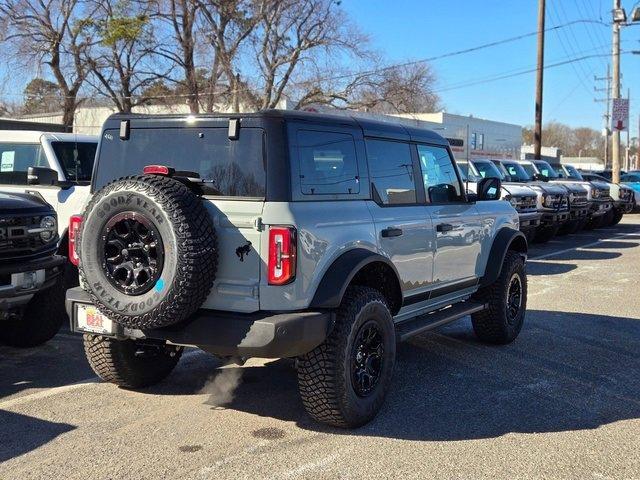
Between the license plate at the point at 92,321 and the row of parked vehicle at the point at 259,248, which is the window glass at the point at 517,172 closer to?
the row of parked vehicle at the point at 259,248

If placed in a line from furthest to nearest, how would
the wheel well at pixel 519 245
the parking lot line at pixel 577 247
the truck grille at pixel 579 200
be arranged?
the truck grille at pixel 579 200
the parking lot line at pixel 577 247
the wheel well at pixel 519 245

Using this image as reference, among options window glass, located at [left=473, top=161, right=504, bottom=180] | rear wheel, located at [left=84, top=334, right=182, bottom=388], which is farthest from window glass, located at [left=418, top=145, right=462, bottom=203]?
window glass, located at [left=473, top=161, right=504, bottom=180]

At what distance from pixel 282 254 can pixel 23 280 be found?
8.42 feet

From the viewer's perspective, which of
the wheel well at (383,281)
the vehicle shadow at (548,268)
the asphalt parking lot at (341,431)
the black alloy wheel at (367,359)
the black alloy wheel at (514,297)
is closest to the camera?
the asphalt parking lot at (341,431)

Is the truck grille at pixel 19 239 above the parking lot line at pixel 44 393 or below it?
above

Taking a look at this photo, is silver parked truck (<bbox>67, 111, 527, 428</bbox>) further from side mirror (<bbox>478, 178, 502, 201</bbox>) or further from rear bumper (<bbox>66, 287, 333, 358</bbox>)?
side mirror (<bbox>478, 178, 502, 201</bbox>)

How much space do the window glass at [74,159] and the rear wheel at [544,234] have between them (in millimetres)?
11001

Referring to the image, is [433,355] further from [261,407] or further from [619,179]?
[619,179]

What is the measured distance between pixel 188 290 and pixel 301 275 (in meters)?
0.65

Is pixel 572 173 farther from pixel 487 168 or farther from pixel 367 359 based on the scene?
pixel 367 359

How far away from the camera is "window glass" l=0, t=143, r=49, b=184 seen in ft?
26.3

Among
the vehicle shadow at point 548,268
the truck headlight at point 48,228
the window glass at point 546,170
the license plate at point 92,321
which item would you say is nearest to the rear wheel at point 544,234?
the vehicle shadow at point 548,268

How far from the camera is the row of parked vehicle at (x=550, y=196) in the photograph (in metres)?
14.5

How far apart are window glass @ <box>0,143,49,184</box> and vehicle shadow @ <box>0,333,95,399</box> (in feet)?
7.55
